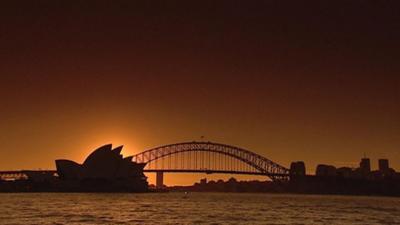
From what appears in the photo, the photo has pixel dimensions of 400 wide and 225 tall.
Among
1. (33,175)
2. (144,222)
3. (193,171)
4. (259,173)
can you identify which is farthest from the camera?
(33,175)

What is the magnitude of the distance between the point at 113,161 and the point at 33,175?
117 feet

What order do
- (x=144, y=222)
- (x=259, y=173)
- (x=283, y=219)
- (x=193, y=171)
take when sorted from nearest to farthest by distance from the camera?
(x=144, y=222) < (x=283, y=219) < (x=193, y=171) < (x=259, y=173)

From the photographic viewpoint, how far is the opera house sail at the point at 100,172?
15988 cm

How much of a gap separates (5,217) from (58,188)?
114068 mm

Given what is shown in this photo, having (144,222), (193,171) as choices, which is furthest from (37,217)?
(193,171)

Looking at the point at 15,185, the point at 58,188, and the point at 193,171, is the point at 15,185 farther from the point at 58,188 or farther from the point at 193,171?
the point at 193,171

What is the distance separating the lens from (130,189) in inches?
6540

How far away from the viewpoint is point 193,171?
15625 centimetres

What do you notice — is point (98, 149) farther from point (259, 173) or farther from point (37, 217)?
point (37, 217)

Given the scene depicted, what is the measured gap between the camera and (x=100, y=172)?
161750 mm

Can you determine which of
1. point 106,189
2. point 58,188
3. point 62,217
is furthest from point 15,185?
point 62,217

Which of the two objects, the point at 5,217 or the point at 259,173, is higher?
the point at 259,173

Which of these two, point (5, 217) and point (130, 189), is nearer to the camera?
point (5, 217)

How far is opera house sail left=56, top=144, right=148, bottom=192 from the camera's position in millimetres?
159875
